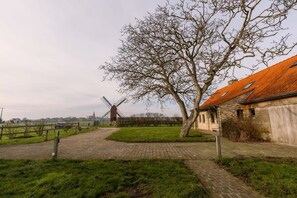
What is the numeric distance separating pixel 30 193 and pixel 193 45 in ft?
44.2

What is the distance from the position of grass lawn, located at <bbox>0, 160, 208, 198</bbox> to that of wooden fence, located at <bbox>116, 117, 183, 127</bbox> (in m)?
33.8

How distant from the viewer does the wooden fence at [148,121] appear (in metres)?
40.0

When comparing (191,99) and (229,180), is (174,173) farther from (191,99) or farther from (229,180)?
(191,99)

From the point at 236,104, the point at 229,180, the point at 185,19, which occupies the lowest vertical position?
the point at 229,180

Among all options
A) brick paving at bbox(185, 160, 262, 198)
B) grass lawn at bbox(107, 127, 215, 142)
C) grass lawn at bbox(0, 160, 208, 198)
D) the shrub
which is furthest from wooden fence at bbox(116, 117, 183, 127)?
brick paving at bbox(185, 160, 262, 198)

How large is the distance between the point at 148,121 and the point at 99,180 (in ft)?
120

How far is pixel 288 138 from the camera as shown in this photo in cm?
1034

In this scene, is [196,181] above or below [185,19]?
below

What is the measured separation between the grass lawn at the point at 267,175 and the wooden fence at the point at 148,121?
3450 cm

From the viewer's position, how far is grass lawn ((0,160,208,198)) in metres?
3.83

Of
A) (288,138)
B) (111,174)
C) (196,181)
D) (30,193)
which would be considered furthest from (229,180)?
(288,138)

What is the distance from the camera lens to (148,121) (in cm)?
4103

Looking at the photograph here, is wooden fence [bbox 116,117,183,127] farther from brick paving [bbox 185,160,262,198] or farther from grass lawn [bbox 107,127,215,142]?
brick paving [bbox 185,160,262,198]

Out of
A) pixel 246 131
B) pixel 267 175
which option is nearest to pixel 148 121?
pixel 246 131
